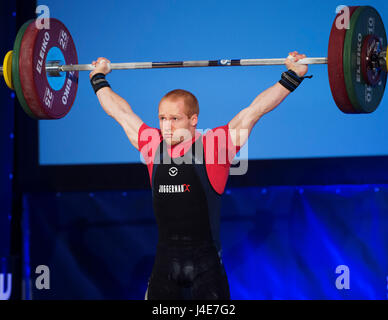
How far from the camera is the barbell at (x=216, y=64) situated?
2285mm

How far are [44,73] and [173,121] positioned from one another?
760 millimetres

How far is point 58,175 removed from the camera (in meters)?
3.48

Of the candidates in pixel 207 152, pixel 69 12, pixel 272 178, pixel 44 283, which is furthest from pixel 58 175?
pixel 207 152

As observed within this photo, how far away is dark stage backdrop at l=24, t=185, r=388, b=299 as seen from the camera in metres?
3.25

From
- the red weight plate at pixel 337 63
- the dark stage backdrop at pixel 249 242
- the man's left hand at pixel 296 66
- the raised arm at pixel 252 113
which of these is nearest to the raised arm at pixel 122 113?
the raised arm at pixel 252 113

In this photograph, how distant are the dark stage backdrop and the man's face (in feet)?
3.91

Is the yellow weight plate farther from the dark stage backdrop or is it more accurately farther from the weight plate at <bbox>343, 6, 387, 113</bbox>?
the weight plate at <bbox>343, 6, 387, 113</bbox>

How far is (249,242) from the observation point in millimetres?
3355

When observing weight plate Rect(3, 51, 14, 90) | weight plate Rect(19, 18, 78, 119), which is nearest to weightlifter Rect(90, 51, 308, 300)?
weight plate Rect(19, 18, 78, 119)

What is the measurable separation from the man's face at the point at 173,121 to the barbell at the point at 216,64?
14.7 inches

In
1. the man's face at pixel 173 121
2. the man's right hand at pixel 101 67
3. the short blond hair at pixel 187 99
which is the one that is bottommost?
the man's face at pixel 173 121

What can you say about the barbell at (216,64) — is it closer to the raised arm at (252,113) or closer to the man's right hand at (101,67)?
the man's right hand at (101,67)

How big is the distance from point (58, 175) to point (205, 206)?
1596mm

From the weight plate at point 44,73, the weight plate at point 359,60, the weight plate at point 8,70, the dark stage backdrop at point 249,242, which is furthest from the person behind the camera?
the dark stage backdrop at point 249,242
